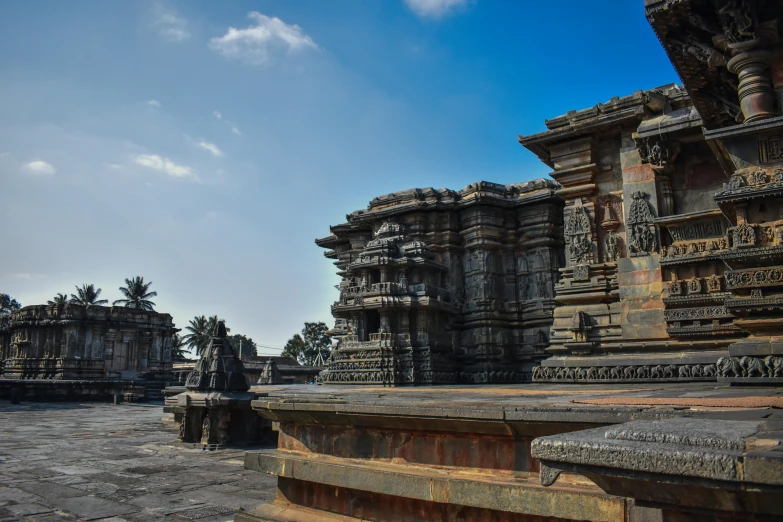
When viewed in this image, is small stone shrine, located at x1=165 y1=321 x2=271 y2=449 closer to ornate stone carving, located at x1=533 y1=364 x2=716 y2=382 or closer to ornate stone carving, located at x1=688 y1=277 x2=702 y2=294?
ornate stone carving, located at x1=533 y1=364 x2=716 y2=382

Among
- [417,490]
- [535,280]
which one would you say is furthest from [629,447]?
[535,280]

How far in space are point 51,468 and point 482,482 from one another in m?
7.16

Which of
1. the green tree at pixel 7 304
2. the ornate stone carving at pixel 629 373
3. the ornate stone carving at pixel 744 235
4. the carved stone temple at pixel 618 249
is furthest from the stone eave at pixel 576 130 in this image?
the green tree at pixel 7 304

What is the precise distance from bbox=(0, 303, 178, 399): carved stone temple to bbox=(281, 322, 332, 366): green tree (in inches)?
1020

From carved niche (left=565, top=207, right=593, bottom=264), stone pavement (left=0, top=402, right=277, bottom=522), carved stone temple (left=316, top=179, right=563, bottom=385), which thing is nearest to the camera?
stone pavement (left=0, top=402, right=277, bottom=522)

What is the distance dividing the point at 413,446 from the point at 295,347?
6306 cm

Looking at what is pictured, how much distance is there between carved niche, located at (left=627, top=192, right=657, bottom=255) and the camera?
1055cm

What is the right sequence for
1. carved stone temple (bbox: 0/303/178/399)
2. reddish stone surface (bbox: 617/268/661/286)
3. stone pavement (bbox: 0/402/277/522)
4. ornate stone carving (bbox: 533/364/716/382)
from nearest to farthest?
stone pavement (bbox: 0/402/277/522), ornate stone carving (bbox: 533/364/716/382), reddish stone surface (bbox: 617/268/661/286), carved stone temple (bbox: 0/303/178/399)

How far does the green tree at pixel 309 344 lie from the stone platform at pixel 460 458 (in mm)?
59199

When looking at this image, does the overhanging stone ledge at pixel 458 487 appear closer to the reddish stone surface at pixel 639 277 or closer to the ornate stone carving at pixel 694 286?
the ornate stone carving at pixel 694 286

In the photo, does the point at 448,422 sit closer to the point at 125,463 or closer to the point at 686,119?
the point at 125,463

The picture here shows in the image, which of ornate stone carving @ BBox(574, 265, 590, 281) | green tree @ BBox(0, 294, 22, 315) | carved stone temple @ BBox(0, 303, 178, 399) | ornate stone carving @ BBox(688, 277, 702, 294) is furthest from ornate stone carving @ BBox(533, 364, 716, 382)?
green tree @ BBox(0, 294, 22, 315)

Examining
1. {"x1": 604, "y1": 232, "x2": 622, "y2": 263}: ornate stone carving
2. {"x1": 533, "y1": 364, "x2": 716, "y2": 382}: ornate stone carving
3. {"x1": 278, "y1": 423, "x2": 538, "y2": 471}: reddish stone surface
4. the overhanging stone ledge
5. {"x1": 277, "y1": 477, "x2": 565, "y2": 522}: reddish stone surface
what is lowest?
{"x1": 277, "y1": 477, "x2": 565, "y2": 522}: reddish stone surface

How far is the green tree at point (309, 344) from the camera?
64012 mm
